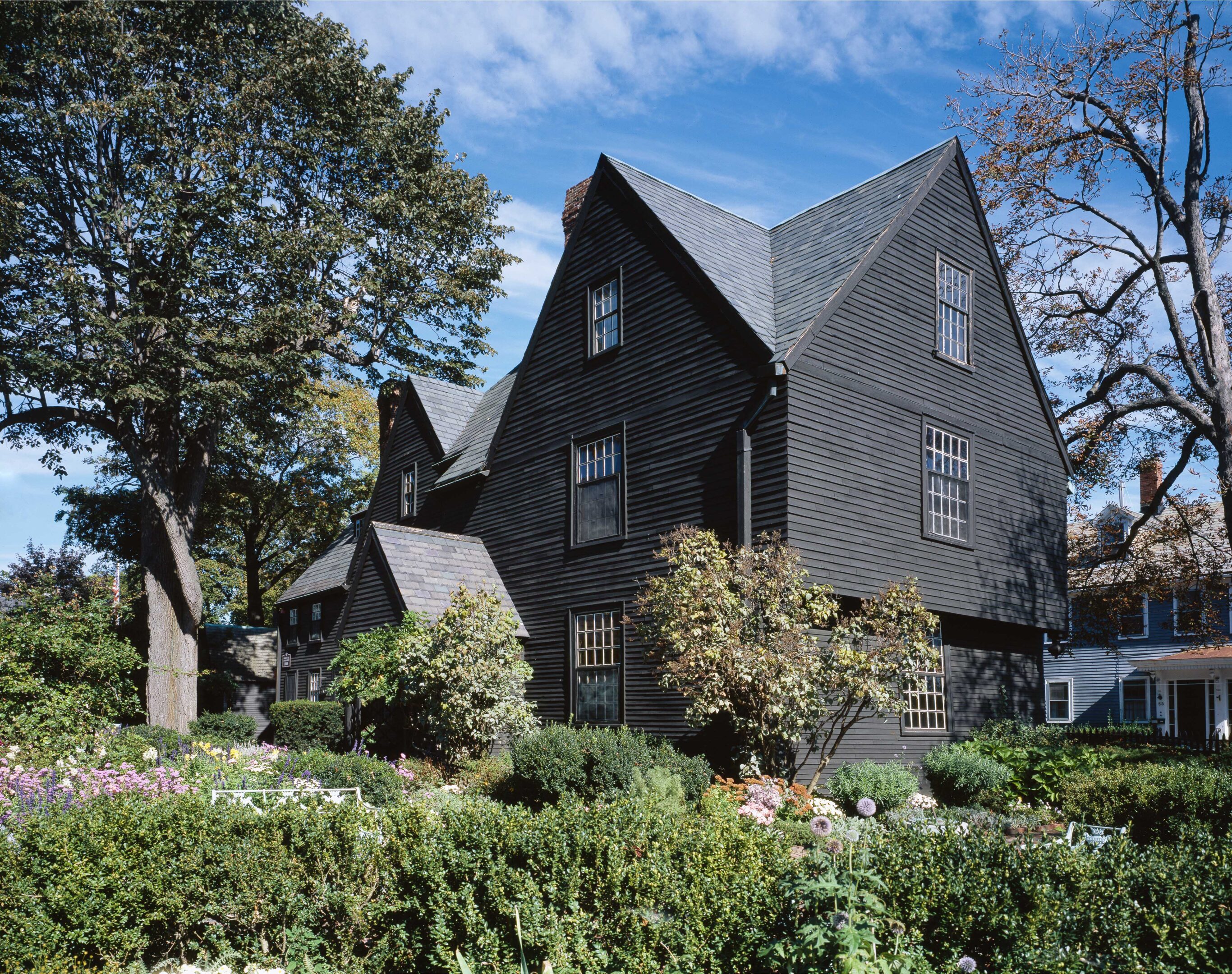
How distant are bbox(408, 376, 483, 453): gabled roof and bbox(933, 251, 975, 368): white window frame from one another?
43.7 feet

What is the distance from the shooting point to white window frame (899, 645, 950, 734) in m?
17.2

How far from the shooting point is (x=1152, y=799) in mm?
10289

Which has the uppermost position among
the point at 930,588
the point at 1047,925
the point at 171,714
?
the point at 930,588

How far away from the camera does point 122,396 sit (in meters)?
22.4

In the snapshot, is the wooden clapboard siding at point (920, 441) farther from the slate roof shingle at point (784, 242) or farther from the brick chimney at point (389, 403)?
the brick chimney at point (389, 403)

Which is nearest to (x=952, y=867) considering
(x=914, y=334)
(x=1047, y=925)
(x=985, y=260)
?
(x=1047, y=925)

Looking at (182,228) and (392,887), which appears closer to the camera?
(392,887)

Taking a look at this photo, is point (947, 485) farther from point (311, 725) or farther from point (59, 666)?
point (59, 666)

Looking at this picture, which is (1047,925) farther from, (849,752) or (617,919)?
(849,752)

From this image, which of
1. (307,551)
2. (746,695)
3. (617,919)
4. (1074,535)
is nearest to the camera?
(617,919)

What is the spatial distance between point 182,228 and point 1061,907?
81.4 ft

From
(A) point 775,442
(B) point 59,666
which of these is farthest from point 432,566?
(A) point 775,442

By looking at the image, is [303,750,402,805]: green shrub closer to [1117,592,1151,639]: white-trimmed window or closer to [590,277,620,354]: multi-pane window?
[590,277,620,354]: multi-pane window

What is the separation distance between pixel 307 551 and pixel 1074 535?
34184 mm
